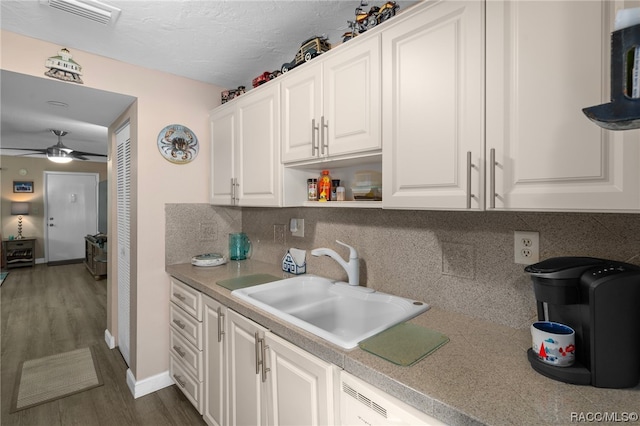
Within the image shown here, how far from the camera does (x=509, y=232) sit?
121 cm

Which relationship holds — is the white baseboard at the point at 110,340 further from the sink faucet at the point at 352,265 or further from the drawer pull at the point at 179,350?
the sink faucet at the point at 352,265

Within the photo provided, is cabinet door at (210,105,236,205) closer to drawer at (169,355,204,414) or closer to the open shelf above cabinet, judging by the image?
the open shelf above cabinet

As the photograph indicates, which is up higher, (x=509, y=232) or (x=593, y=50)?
(x=593, y=50)

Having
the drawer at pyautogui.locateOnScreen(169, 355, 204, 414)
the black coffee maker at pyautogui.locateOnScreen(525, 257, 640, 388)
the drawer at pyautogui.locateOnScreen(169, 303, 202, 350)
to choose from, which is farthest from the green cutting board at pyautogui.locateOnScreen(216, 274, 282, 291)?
the black coffee maker at pyautogui.locateOnScreen(525, 257, 640, 388)

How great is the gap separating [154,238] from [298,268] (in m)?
1.11

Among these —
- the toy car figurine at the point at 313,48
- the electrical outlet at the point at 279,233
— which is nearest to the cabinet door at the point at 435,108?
the toy car figurine at the point at 313,48

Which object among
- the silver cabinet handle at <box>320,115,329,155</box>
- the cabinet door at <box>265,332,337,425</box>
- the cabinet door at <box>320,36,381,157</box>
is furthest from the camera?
the silver cabinet handle at <box>320,115,329,155</box>

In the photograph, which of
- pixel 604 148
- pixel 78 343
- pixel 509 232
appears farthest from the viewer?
pixel 78 343

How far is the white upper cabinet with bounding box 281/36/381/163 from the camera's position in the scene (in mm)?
1314

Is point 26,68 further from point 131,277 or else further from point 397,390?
point 397,390

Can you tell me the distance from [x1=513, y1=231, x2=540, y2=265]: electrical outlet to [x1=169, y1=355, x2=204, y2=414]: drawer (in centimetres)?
187

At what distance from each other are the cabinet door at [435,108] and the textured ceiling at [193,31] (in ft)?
1.80

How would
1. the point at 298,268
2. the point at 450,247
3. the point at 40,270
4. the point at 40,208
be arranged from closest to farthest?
1. the point at 450,247
2. the point at 298,268
3. the point at 40,270
4. the point at 40,208

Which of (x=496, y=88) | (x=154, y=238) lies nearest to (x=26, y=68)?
(x=154, y=238)
